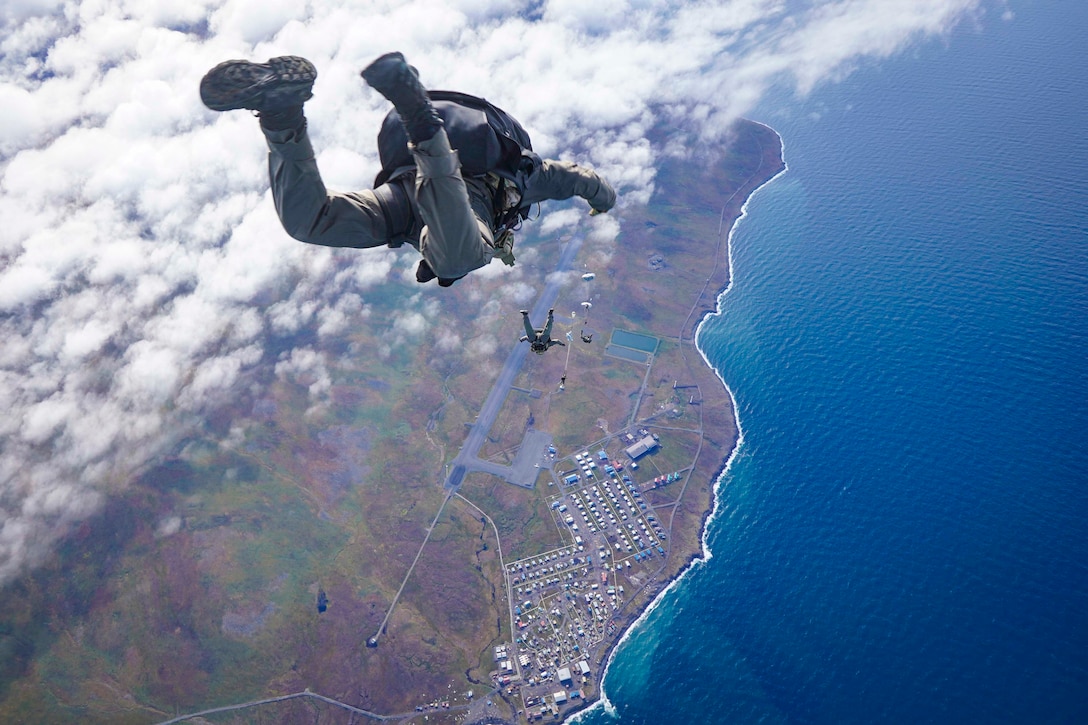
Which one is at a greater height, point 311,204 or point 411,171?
point 311,204

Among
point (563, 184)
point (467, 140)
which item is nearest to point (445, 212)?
point (467, 140)

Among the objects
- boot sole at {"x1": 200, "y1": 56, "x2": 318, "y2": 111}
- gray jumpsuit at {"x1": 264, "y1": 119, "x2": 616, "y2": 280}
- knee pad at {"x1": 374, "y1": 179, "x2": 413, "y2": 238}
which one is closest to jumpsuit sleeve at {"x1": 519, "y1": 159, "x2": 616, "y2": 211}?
gray jumpsuit at {"x1": 264, "y1": 119, "x2": 616, "y2": 280}

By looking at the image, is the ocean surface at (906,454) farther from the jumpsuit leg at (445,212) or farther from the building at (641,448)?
the jumpsuit leg at (445,212)

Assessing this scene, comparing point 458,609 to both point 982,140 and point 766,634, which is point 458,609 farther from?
point 982,140

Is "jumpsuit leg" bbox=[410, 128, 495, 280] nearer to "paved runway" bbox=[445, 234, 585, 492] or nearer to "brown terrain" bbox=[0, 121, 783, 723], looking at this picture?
"brown terrain" bbox=[0, 121, 783, 723]

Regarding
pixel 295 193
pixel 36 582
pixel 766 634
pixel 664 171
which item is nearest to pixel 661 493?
pixel 766 634

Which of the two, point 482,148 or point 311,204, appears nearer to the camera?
point 311,204

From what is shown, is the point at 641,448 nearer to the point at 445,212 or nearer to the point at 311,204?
the point at 311,204

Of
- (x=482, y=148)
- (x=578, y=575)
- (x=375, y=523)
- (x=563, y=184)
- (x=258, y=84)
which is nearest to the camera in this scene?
(x=258, y=84)
